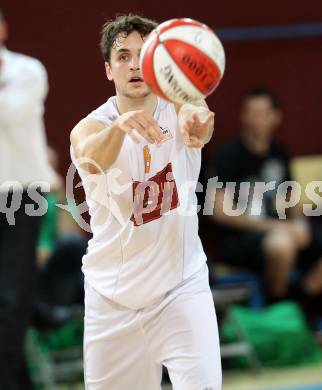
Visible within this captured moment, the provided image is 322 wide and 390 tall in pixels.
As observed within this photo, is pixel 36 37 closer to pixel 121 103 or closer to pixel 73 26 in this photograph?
pixel 73 26

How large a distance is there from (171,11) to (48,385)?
3733mm

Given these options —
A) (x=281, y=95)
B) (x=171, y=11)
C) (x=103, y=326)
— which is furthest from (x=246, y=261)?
(x=103, y=326)

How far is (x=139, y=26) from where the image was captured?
4133mm

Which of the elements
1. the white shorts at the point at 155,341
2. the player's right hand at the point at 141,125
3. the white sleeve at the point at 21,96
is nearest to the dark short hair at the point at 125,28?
the player's right hand at the point at 141,125

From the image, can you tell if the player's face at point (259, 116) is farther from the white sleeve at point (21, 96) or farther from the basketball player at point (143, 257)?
the basketball player at point (143, 257)

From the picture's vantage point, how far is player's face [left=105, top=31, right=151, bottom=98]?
4.08 m

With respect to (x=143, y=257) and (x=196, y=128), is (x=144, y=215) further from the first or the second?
(x=196, y=128)

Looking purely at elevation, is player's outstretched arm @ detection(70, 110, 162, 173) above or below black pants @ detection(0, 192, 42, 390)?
above

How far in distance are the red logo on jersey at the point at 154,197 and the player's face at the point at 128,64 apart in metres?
0.38

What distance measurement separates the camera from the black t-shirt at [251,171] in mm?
8531

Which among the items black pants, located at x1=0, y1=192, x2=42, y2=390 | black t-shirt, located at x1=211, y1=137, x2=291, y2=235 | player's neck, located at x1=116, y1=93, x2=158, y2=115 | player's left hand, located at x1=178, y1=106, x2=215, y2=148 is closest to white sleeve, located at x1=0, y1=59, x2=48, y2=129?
black pants, located at x1=0, y1=192, x2=42, y2=390

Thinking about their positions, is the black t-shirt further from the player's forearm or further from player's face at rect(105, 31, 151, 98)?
the player's forearm

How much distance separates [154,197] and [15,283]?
8.48ft

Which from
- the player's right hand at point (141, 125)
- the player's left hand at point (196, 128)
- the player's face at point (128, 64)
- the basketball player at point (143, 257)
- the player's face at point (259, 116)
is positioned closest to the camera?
the player's right hand at point (141, 125)
